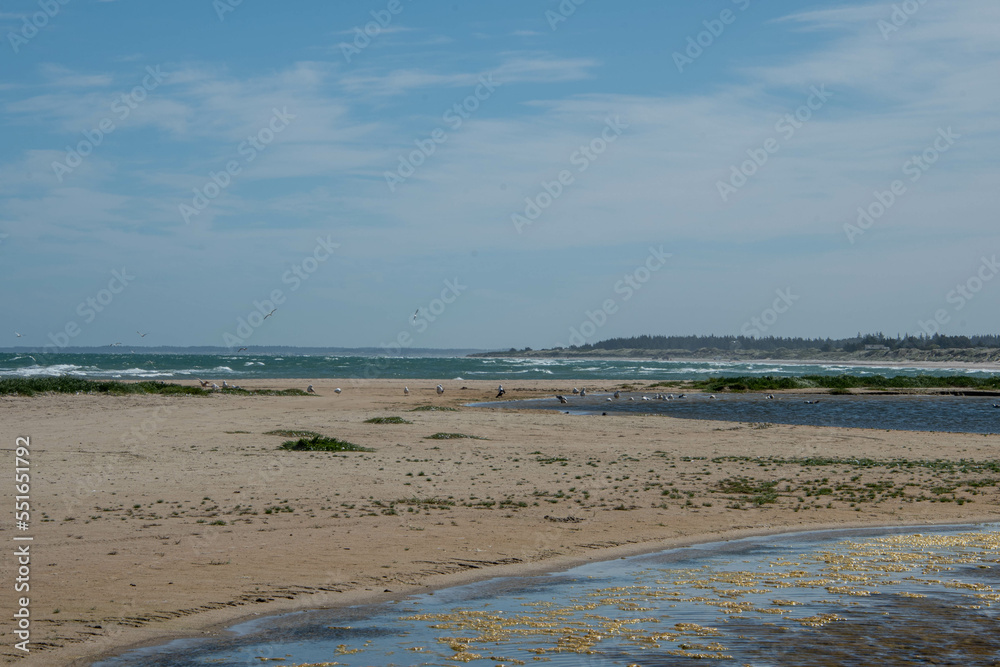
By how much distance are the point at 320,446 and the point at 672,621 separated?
59.0 feet

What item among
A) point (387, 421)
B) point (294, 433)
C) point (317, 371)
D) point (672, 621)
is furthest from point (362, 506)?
point (317, 371)

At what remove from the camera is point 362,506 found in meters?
17.5

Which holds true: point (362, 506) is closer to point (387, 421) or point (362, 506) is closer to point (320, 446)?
point (320, 446)

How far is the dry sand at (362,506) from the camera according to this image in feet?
36.8

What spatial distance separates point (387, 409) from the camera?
48.3m

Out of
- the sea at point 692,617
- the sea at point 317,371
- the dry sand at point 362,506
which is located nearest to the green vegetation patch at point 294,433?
the dry sand at point 362,506

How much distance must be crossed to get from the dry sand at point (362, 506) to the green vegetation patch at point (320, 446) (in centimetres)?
96

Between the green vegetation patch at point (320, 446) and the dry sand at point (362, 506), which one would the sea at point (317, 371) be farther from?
the dry sand at point (362, 506)

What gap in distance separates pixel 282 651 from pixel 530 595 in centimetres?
Result: 371

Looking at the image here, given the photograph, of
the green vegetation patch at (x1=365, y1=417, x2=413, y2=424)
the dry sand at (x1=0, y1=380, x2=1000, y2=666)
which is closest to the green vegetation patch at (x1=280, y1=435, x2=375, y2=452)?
the dry sand at (x1=0, y1=380, x2=1000, y2=666)

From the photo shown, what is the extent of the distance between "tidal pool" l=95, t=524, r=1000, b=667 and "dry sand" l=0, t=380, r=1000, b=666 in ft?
2.89

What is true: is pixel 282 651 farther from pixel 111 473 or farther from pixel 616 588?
pixel 111 473

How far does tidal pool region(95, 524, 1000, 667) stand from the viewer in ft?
29.7

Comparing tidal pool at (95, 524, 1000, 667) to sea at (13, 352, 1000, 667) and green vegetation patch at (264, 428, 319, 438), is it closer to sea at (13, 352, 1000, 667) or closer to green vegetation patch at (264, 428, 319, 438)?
sea at (13, 352, 1000, 667)
